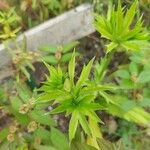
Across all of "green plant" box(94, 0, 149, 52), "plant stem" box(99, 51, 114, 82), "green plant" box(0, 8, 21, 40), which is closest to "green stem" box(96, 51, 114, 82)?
"plant stem" box(99, 51, 114, 82)

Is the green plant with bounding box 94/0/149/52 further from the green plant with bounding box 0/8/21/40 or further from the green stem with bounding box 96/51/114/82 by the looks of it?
the green plant with bounding box 0/8/21/40

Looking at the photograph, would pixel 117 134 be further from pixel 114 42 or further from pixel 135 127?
pixel 114 42

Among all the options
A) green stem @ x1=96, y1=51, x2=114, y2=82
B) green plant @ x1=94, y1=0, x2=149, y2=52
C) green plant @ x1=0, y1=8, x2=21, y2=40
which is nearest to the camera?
green plant @ x1=94, y1=0, x2=149, y2=52

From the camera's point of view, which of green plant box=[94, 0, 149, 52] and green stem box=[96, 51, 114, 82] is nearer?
green plant box=[94, 0, 149, 52]

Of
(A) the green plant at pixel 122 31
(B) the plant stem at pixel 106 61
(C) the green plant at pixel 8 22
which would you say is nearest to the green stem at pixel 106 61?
(B) the plant stem at pixel 106 61

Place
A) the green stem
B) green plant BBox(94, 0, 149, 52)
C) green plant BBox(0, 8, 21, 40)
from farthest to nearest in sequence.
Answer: green plant BBox(0, 8, 21, 40)
the green stem
green plant BBox(94, 0, 149, 52)

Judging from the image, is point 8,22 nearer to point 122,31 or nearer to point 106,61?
point 106,61

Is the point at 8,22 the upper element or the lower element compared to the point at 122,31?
upper

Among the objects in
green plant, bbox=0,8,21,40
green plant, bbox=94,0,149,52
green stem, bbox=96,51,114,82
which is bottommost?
green stem, bbox=96,51,114,82

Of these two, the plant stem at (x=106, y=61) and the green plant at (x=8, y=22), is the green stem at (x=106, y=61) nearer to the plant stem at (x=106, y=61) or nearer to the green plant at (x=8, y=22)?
the plant stem at (x=106, y=61)

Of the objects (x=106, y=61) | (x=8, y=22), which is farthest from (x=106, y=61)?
(x=8, y=22)

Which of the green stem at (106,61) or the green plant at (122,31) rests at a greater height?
the green plant at (122,31)
